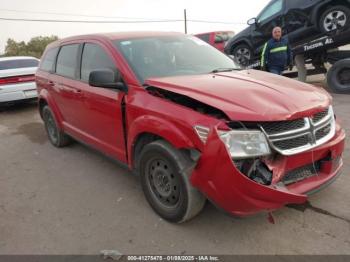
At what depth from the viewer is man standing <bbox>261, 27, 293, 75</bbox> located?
8.35 meters

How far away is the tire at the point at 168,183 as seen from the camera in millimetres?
2973

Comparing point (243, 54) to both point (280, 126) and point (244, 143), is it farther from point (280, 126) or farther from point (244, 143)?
point (244, 143)

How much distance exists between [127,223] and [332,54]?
29.1 feet

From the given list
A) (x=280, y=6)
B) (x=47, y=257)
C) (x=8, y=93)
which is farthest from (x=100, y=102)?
(x=280, y=6)

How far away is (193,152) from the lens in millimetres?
2824

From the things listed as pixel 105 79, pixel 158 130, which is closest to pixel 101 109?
pixel 105 79

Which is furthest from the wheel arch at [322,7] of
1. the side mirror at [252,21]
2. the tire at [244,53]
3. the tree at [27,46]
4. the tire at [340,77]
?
the tree at [27,46]

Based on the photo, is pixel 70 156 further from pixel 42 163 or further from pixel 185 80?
pixel 185 80

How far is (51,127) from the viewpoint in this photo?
6.11 metres

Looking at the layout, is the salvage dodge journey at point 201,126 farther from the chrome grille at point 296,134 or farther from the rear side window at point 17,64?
the rear side window at point 17,64

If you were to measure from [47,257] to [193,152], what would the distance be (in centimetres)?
156

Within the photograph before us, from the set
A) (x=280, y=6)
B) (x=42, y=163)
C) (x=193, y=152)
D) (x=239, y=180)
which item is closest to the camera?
(x=239, y=180)

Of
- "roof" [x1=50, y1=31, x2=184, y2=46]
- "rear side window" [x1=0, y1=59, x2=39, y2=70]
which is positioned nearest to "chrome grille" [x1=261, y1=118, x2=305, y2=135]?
"roof" [x1=50, y1=31, x2=184, y2=46]

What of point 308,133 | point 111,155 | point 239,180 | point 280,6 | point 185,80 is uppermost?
point 280,6
